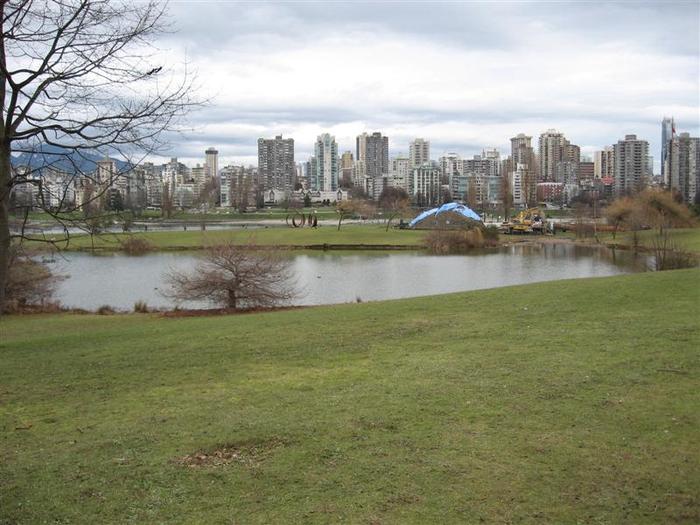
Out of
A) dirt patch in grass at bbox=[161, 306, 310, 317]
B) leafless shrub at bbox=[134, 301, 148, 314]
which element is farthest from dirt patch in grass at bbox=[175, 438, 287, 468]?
leafless shrub at bbox=[134, 301, 148, 314]

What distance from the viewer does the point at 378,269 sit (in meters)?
43.2

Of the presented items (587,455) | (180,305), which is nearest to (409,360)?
(587,455)

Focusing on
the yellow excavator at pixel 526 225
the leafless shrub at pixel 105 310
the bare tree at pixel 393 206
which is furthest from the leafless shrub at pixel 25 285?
the yellow excavator at pixel 526 225

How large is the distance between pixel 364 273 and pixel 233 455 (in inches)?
1350

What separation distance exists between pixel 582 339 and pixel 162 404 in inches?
269

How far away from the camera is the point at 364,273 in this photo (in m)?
40.4

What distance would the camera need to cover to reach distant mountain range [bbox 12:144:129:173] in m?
6.44

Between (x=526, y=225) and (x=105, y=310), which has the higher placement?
(x=526, y=225)

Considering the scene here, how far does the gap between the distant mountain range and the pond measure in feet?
57.8

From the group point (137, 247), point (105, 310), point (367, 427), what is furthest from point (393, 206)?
point (367, 427)

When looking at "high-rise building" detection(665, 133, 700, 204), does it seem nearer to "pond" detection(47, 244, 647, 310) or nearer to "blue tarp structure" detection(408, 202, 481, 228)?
"blue tarp structure" detection(408, 202, 481, 228)

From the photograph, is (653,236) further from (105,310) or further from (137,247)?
(105,310)

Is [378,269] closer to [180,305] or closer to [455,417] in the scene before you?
[180,305]

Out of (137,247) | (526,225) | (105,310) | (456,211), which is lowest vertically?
(105,310)
